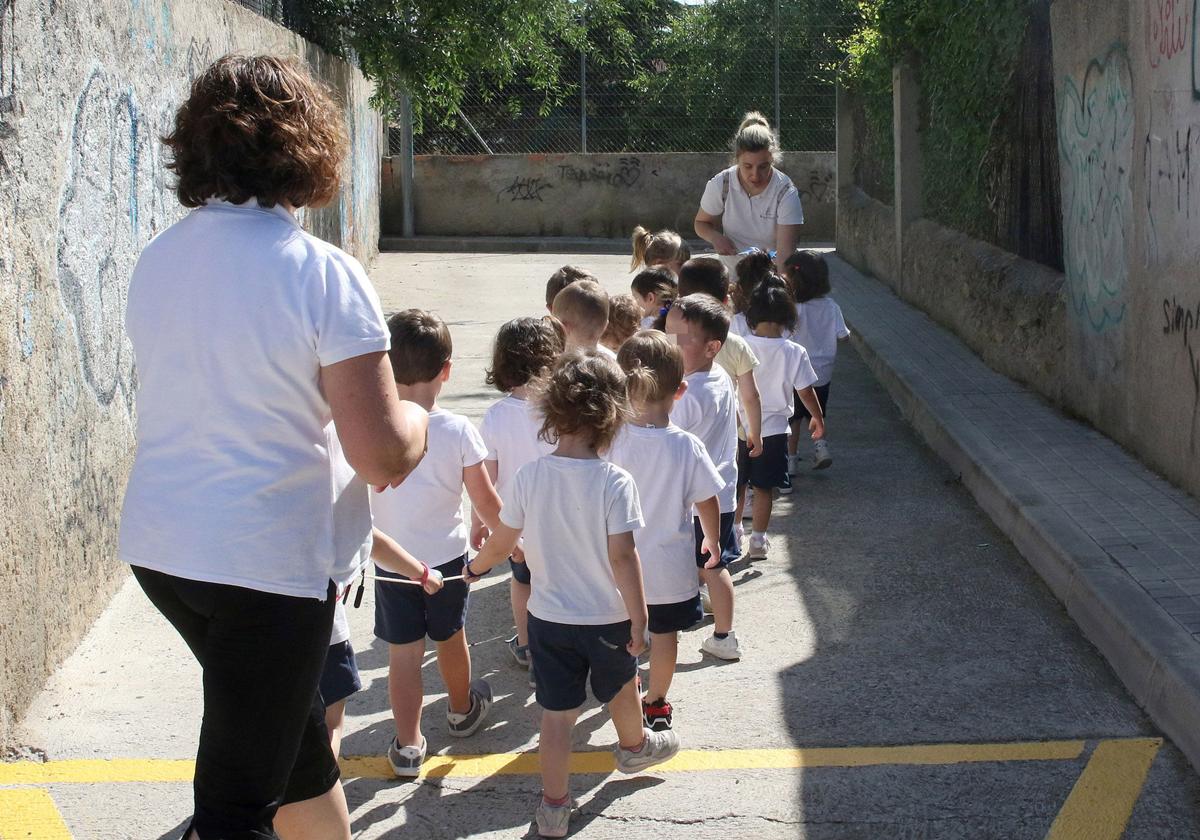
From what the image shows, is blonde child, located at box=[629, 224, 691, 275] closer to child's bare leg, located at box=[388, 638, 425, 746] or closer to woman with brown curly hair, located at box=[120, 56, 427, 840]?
child's bare leg, located at box=[388, 638, 425, 746]

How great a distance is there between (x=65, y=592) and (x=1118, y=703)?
11.5 feet

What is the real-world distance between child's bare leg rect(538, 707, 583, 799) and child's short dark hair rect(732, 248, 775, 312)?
10.9ft

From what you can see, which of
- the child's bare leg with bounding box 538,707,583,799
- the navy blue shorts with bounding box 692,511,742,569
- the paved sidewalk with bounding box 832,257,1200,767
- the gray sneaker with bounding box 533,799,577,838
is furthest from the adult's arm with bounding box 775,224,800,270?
the gray sneaker with bounding box 533,799,577,838

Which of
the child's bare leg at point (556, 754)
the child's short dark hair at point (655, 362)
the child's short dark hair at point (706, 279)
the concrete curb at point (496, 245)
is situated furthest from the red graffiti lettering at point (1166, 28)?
the concrete curb at point (496, 245)

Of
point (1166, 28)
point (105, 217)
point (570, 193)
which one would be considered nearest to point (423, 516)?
point (105, 217)

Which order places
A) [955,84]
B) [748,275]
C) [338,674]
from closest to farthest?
[338,674] → [748,275] → [955,84]

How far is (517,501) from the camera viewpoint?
142 inches

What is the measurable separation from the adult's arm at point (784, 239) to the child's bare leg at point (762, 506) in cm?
216

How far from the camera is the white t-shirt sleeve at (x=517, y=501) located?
11.8ft

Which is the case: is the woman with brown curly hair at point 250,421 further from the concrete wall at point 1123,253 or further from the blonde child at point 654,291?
the concrete wall at point 1123,253

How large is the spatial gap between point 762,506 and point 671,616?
1.93 meters

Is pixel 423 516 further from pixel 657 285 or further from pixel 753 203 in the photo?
pixel 753 203

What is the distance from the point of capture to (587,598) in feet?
11.7

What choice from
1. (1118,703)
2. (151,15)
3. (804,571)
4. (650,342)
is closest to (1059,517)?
(804,571)
